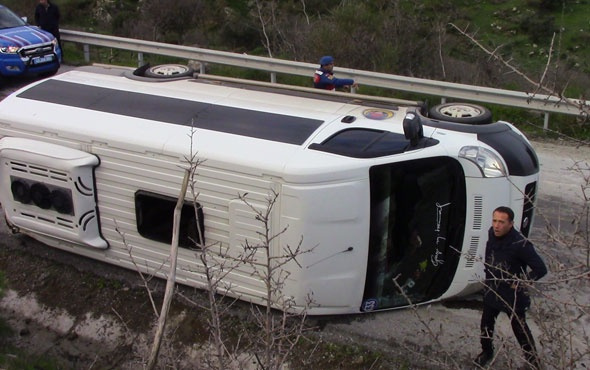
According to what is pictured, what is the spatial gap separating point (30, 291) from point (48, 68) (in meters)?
6.96

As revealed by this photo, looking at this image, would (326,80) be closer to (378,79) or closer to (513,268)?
(378,79)

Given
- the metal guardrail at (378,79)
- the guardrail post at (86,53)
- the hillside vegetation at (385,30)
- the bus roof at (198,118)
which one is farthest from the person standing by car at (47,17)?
the bus roof at (198,118)

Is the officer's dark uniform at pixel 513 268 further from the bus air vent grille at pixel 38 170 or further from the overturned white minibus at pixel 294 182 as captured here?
the bus air vent grille at pixel 38 170

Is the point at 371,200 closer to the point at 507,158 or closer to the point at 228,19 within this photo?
the point at 507,158

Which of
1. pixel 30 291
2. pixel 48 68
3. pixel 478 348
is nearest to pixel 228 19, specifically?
pixel 48 68

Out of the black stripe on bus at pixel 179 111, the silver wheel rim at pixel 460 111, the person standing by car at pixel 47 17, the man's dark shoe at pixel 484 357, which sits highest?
the silver wheel rim at pixel 460 111

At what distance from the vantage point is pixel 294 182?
6027mm

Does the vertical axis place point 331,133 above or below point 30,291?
above

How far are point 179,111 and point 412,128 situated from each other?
219 cm

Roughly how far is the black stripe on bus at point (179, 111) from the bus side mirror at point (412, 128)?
0.82 meters

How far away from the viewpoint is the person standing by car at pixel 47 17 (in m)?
14.8

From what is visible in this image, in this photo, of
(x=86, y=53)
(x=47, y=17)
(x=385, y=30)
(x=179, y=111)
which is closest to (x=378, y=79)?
(x=385, y=30)

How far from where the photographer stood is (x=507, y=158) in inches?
250

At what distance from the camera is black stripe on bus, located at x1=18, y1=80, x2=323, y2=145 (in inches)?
258
